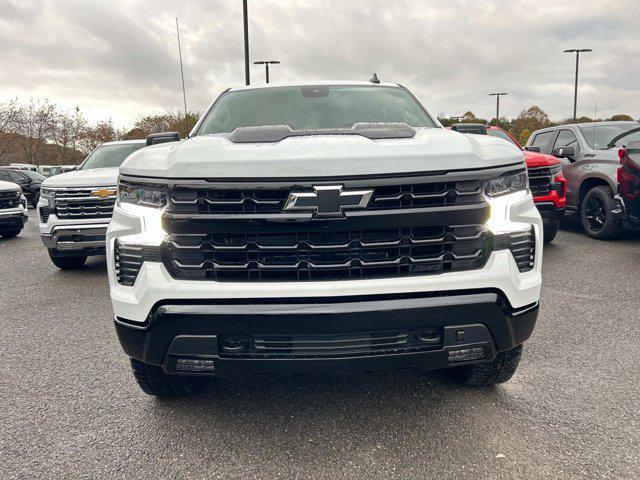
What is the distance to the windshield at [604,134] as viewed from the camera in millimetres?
7884

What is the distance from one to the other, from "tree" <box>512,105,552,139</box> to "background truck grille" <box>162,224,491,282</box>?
57.6 m

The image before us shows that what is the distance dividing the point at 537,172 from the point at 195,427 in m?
5.60

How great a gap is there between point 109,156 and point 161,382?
6252 mm

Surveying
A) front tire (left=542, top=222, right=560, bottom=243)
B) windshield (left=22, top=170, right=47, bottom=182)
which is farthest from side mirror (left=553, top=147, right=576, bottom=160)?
windshield (left=22, top=170, right=47, bottom=182)

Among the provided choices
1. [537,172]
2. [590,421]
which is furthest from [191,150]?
[537,172]

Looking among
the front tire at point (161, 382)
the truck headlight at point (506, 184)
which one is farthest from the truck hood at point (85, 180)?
the truck headlight at point (506, 184)

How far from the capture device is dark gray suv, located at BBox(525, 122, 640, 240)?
7.62 meters

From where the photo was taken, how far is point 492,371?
8.78ft

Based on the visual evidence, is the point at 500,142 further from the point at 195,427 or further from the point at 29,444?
the point at 29,444

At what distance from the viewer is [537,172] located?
6523 mm

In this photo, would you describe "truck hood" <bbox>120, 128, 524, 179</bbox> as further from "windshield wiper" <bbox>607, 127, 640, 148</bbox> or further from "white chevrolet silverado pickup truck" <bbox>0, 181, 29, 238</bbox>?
"white chevrolet silverado pickup truck" <bbox>0, 181, 29, 238</bbox>

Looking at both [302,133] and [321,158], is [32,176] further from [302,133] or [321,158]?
[321,158]

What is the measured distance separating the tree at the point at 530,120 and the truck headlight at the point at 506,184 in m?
57.2

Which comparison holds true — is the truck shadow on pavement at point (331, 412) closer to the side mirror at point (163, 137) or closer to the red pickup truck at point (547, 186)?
the side mirror at point (163, 137)
